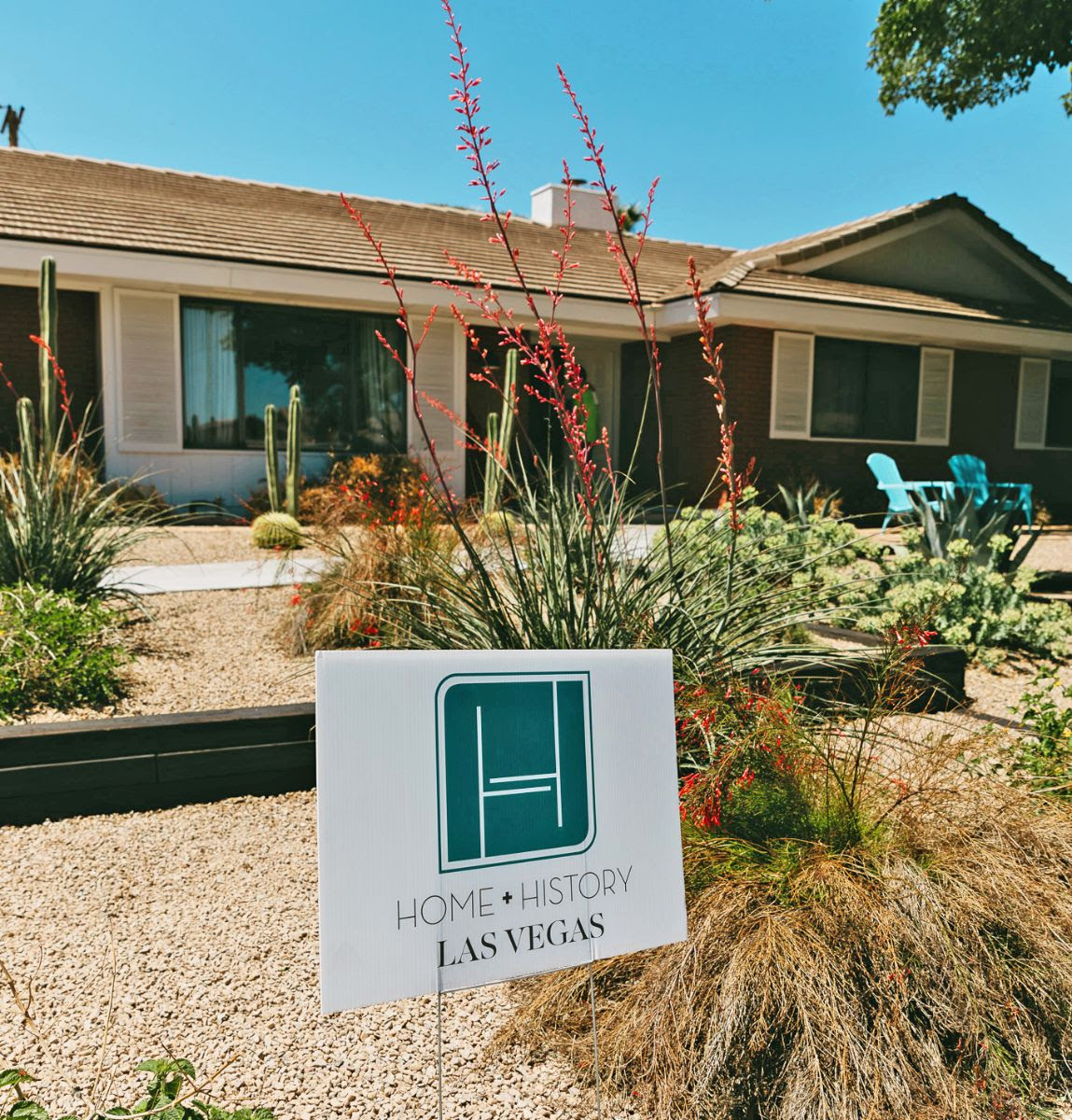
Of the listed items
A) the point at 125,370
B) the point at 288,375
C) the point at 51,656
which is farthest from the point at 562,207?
the point at 51,656

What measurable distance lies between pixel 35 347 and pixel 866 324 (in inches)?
463

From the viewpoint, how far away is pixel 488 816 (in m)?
1.69

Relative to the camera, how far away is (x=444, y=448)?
14.2 metres

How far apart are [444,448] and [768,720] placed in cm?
1180

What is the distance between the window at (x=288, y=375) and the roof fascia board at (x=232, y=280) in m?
0.37

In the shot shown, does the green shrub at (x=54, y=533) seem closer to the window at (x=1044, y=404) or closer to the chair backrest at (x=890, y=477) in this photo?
the chair backrest at (x=890, y=477)

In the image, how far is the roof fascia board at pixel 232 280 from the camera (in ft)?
37.1

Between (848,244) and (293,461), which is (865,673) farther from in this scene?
(848,244)

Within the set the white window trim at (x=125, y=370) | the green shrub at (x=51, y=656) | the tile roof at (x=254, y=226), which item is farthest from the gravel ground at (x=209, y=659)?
the white window trim at (x=125, y=370)

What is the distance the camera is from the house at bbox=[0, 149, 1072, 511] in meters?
12.5

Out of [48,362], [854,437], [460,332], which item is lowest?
[854,437]

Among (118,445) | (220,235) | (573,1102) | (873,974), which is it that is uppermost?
(220,235)

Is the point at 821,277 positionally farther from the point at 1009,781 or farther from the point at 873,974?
the point at 873,974

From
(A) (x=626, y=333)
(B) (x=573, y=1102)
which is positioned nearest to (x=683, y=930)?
(B) (x=573, y=1102)
